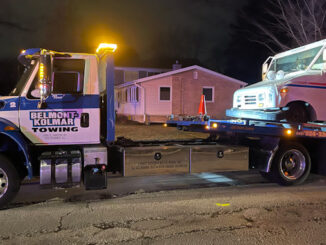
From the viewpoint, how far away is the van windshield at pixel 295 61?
848cm

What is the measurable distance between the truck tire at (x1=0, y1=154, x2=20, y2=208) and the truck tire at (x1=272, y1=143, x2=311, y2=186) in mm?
5042

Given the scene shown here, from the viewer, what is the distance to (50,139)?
5207 millimetres

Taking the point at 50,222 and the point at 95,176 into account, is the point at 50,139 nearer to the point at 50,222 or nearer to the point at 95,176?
the point at 95,176

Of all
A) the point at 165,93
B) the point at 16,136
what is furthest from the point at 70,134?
the point at 165,93

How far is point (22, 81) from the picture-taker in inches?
204

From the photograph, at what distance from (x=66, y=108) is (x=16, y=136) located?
0.90 metres

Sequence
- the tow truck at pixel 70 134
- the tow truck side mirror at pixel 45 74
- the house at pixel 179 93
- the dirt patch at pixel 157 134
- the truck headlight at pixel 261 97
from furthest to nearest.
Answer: the house at pixel 179 93 → the dirt patch at pixel 157 134 → the truck headlight at pixel 261 97 → the tow truck at pixel 70 134 → the tow truck side mirror at pixel 45 74

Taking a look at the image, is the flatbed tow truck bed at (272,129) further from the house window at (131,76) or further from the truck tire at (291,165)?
the house window at (131,76)

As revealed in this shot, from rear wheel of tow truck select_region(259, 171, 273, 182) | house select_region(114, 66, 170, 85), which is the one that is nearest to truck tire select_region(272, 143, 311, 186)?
rear wheel of tow truck select_region(259, 171, 273, 182)

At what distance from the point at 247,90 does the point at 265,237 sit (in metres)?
6.12

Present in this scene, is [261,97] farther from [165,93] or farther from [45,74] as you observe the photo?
[165,93]

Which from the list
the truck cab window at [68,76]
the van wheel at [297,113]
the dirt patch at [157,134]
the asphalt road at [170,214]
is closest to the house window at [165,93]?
the dirt patch at [157,134]

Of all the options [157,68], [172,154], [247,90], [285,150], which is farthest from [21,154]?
[157,68]

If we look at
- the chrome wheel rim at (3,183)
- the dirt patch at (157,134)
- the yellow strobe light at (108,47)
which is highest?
the yellow strobe light at (108,47)
